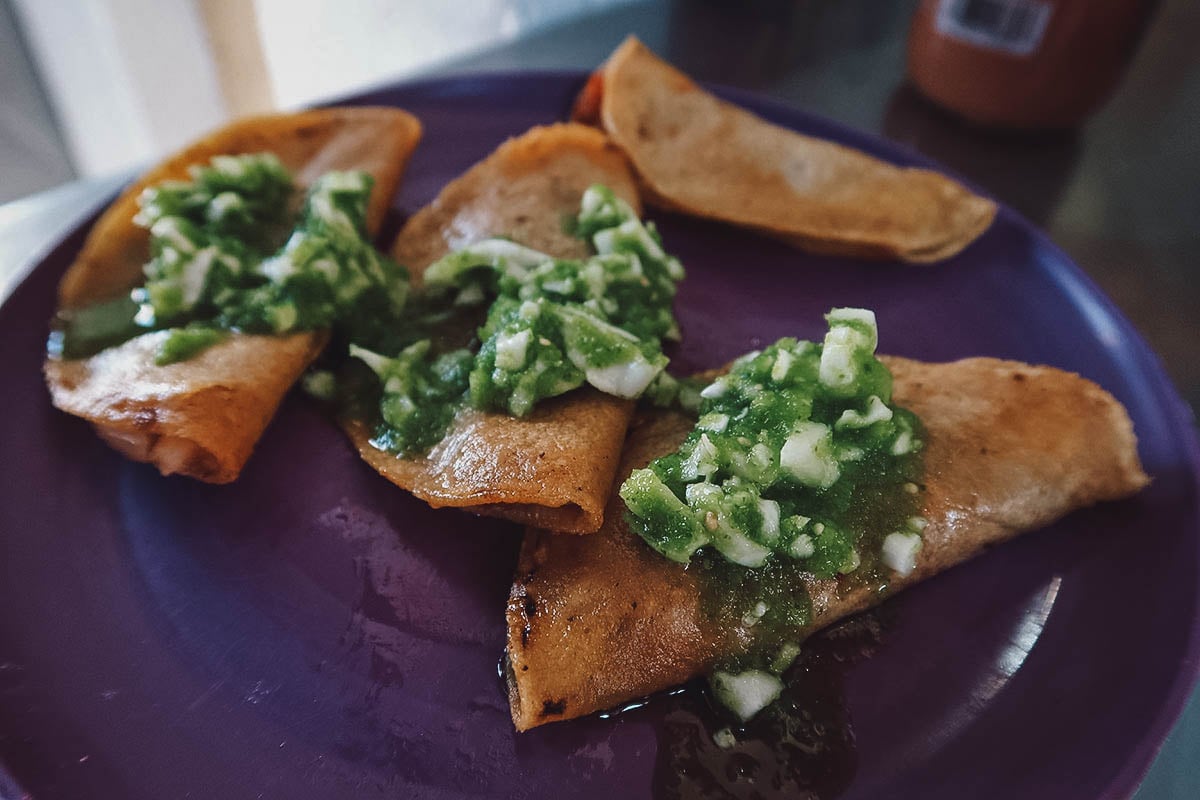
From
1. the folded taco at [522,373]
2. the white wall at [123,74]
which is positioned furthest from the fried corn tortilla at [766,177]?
the white wall at [123,74]

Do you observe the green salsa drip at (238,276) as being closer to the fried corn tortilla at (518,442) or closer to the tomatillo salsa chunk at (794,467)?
the fried corn tortilla at (518,442)

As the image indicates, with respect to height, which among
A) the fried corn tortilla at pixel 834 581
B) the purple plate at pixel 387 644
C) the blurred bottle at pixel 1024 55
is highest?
the blurred bottle at pixel 1024 55

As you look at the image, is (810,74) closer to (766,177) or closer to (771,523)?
(766,177)

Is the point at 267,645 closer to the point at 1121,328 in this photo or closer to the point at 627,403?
the point at 627,403

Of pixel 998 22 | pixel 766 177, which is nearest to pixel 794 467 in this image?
pixel 766 177

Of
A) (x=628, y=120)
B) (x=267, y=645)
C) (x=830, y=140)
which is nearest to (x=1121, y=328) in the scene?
(x=830, y=140)

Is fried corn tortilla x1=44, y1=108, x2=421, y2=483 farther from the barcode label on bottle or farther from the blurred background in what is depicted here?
the barcode label on bottle
